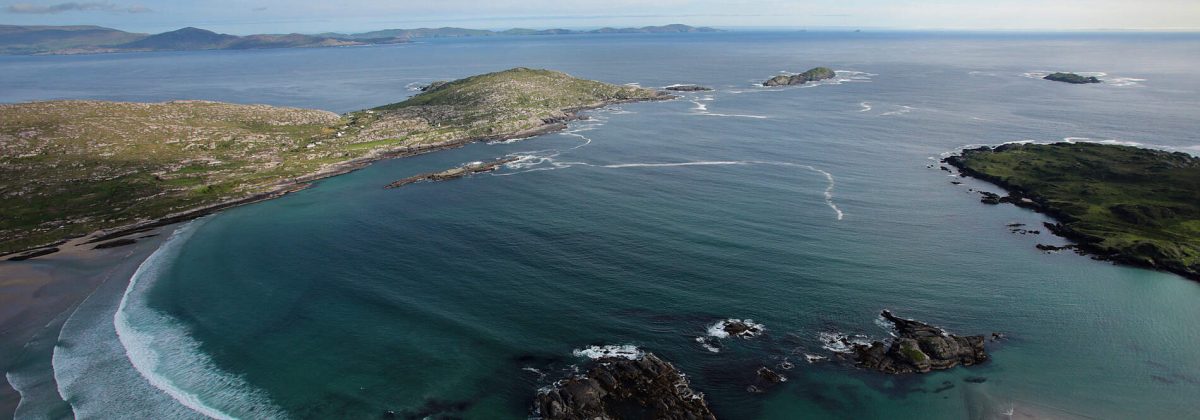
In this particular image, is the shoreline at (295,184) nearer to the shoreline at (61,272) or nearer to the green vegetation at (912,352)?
the shoreline at (61,272)

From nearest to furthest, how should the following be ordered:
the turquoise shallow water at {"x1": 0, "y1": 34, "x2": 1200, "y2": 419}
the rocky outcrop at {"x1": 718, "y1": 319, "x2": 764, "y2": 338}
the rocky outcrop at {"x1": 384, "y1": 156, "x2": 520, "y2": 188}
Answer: the turquoise shallow water at {"x1": 0, "y1": 34, "x2": 1200, "y2": 419} → the rocky outcrop at {"x1": 718, "y1": 319, "x2": 764, "y2": 338} → the rocky outcrop at {"x1": 384, "y1": 156, "x2": 520, "y2": 188}

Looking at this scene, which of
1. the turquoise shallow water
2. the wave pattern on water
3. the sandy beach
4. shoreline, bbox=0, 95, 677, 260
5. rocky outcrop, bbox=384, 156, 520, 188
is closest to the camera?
the wave pattern on water

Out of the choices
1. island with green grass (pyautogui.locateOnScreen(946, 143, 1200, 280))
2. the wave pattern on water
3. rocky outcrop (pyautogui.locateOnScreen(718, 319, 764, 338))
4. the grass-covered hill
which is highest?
the grass-covered hill

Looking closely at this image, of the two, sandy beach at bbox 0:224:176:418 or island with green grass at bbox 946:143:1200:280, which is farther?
island with green grass at bbox 946:143:1200:280

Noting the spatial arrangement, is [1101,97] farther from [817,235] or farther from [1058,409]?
[1058,409]

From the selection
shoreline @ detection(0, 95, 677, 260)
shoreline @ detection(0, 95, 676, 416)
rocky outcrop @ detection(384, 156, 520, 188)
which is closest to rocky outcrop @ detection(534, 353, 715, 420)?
shoreline @ detection(0, 95, 676, 416)

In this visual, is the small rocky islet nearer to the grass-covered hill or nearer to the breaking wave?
the breaking wave

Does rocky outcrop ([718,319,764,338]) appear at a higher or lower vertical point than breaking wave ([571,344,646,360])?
higher
